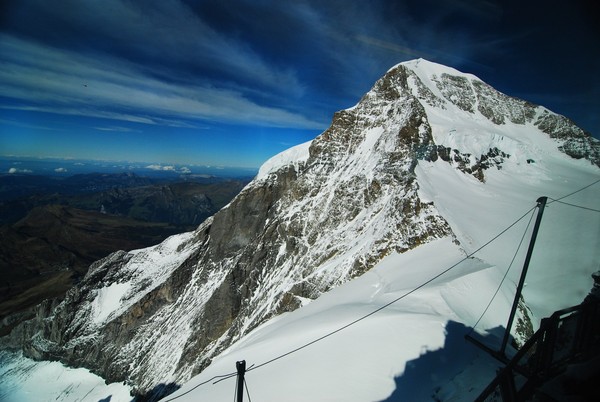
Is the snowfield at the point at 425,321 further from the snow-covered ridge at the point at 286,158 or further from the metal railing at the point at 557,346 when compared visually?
the snow-covered ridge at the point at 286,158

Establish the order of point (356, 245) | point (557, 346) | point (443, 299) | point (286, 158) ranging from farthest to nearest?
point (286, 158), point (356, 245), point (443, 299), point (557, 346)

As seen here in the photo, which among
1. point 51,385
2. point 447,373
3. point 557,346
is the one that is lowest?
point 51,385

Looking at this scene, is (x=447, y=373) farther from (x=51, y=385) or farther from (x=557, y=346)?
(x=51, y=385)

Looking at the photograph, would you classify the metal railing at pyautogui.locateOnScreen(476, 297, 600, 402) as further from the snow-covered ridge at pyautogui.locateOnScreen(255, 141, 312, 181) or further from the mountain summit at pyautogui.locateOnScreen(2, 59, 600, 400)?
the snow-covered ridge at pyautogui.locateOnScreen(255, 141, 312, 181)

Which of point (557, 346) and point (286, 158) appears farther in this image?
point (286, 158)

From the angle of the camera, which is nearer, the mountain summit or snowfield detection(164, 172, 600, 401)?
snowfield detection(164, 172, 600, 401)

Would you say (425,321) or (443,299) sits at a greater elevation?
(443,299)

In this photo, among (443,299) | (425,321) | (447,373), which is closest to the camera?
(447,373)

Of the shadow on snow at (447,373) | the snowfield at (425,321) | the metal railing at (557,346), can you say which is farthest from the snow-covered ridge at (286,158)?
the metal railing at (557,346)

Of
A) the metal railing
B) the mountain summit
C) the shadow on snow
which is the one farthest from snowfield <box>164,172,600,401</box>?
the metal railing

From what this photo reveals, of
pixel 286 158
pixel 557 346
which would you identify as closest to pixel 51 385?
pixel 286 158
